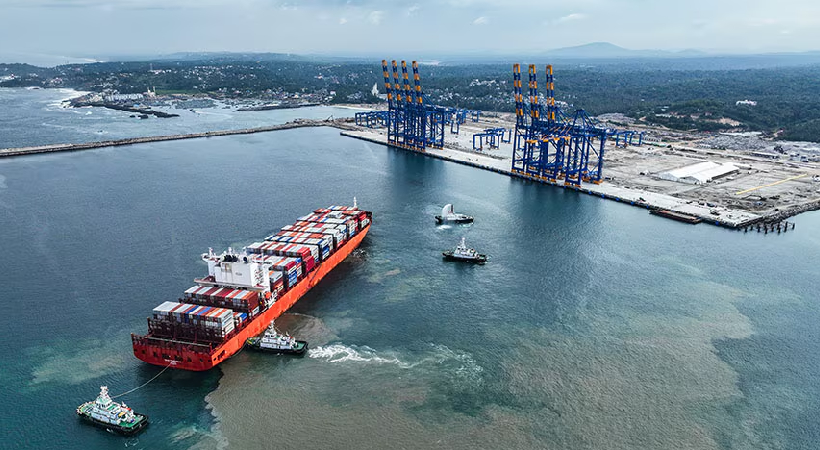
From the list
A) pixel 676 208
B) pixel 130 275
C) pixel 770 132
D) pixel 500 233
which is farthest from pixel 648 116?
pixel 130 275

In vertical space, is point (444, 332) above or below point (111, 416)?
below

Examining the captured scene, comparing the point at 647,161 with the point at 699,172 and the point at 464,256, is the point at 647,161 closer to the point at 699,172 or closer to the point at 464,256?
the point at 699,172

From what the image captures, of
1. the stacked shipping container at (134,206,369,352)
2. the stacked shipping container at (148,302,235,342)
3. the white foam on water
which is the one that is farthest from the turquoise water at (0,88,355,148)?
the white foam on water

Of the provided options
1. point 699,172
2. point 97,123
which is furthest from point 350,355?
point 97,123

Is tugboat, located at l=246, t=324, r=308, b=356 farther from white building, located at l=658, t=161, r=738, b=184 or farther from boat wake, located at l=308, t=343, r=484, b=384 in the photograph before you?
white building, located at l=658, t=161, r=738, b=184

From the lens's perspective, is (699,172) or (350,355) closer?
(350,355)

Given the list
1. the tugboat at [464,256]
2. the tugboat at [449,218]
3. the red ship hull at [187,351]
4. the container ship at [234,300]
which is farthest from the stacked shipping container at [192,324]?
the tugboat at [449,218]
